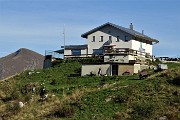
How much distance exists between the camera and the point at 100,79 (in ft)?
168

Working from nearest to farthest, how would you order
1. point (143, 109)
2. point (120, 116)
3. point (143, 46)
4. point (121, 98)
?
point (120, 116)
point (143, 109)
point (121, 98)
point (143, 46)

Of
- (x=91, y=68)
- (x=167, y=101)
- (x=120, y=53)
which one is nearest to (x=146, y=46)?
(x=120, y=53)

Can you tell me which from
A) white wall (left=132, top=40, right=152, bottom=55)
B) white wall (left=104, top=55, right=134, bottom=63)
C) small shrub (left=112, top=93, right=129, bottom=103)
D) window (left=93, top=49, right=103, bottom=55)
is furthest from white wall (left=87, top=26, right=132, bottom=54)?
small shrub (left=112, top=93, right=129, bottom=103)

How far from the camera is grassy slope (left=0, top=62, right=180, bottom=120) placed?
117 feet

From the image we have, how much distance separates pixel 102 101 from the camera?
1523 inches

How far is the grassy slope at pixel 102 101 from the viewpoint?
35.6 metres

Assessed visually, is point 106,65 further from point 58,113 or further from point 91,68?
point 58,113

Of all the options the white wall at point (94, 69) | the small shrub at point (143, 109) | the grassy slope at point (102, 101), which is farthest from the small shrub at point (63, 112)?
the white wall at point (94, 69)

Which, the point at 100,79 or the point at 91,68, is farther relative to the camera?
the point at 91,68

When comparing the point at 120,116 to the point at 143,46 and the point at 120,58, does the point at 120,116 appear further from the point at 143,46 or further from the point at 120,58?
the point at 143,46

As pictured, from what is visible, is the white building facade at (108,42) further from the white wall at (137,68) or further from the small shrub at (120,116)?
the small shrub at (120,116)

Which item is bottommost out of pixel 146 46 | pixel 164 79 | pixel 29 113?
pixel 29 113

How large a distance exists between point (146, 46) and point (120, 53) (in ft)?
45.1

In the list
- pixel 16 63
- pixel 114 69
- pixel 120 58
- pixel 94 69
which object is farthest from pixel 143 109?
pixel 16 63
